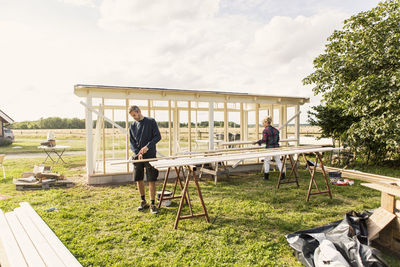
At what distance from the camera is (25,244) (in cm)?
262

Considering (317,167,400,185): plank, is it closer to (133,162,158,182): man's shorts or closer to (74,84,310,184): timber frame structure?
(74,84,310,184): timber frame structure

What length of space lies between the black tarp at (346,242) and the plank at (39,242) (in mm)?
2533

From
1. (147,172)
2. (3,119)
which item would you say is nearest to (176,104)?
(147,172)

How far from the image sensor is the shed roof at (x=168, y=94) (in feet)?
22.0

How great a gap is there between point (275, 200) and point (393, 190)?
2381mm

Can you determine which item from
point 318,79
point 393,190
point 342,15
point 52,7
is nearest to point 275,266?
point 393,190

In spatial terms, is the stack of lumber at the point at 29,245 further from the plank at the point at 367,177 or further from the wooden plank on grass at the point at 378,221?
the plank at the point at 367,177

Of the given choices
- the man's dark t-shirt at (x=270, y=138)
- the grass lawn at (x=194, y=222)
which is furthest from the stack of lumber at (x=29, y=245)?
the man's dark t-shirt at (x=270, y=138)

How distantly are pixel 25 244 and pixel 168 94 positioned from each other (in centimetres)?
549

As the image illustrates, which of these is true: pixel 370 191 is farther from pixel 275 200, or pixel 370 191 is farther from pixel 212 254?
pixel 212 254

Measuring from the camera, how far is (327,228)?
322cm

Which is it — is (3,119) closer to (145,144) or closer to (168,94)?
(168,94)

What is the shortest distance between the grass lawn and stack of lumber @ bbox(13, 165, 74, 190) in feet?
0.90

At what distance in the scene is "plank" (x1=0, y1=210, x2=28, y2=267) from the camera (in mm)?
2254
